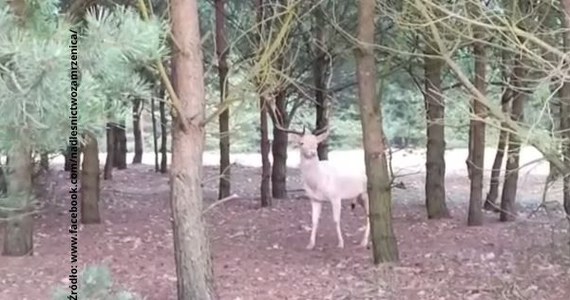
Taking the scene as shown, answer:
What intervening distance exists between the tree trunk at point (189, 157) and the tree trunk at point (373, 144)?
2.24 meters

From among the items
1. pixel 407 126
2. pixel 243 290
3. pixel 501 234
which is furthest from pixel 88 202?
pixel 407 126

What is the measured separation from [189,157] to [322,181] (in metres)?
3.91

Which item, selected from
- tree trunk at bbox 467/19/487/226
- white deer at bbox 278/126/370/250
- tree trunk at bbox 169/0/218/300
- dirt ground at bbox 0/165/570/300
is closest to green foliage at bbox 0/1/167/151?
tree trunk at bbox 169/0/218/300

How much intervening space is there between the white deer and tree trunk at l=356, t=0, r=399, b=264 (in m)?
1.56

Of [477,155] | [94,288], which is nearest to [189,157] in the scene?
[94,288]

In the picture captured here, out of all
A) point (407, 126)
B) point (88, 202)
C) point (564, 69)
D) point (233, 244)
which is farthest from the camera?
point (407, 126)

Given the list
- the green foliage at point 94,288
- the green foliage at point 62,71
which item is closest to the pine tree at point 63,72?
the green foliage at point 62,71

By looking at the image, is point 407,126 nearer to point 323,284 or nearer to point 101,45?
point 323,284

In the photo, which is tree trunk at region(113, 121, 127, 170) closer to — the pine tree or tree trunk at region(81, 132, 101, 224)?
tree trunk at region(81, 132, 101, 224)

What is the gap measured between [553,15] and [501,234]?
9.72ft

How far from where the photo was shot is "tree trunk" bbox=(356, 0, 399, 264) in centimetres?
751

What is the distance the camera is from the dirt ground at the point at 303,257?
6.63m

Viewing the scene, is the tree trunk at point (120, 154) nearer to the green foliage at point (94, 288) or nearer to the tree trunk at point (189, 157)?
the tree trunk at point (189, 157)

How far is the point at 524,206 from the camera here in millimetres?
13797
